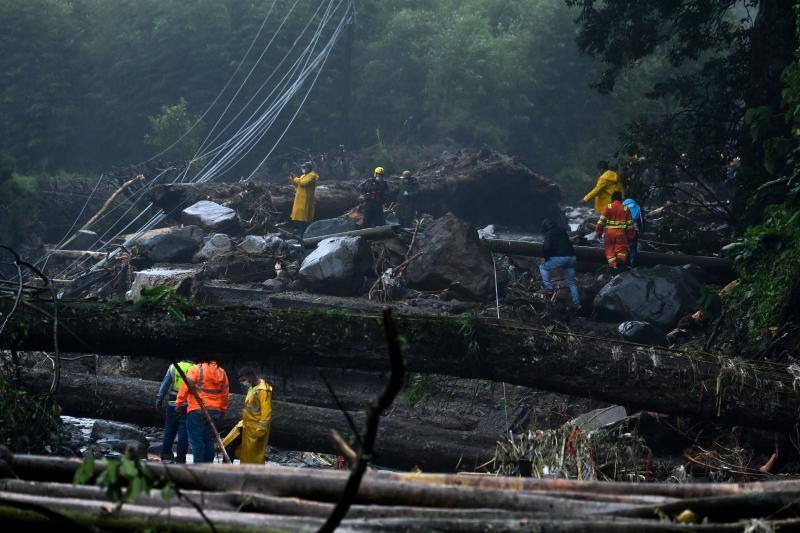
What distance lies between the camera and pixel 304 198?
57.6 ft

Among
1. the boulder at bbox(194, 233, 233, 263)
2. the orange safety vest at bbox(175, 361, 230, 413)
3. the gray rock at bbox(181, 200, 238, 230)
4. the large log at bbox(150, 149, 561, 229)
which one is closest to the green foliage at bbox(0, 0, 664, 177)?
the large log at bbox(150, 149, 561, 229)

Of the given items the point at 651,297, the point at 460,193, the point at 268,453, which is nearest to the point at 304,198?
the point at 460,193

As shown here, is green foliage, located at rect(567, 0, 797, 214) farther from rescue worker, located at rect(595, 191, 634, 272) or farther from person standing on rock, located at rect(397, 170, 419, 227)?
person standing on rock, located at rect(397, 170, 419, 227)

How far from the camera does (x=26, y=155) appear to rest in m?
29.0

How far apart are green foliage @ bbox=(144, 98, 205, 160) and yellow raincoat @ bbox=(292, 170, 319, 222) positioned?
13.2 metres

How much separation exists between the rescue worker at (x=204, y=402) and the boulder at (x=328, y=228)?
7.69 metres

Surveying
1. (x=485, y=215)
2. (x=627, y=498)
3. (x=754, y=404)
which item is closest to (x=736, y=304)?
(x=754, y=404)

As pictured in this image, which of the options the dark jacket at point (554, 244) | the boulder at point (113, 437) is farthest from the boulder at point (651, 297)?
the boulder at point (113, 437)

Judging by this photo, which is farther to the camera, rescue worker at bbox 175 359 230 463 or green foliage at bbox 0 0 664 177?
green foliage at bbox 0 0 664 177

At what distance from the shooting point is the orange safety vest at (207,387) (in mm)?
8656

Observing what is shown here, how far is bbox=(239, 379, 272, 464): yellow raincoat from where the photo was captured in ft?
27.6

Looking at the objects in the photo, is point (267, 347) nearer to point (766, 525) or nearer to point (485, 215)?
point (766, 525)

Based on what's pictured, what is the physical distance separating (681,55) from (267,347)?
9184 millimetres

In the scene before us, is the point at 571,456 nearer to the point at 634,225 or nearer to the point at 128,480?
the point at 128,480
